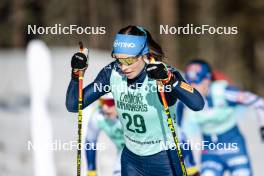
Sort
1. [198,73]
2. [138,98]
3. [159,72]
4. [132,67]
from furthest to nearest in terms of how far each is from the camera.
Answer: [198,73] → [138,98] → [132,67] → [159,72]

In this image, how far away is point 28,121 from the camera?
13.0 m

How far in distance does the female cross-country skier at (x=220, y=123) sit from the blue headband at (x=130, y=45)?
9.11ft

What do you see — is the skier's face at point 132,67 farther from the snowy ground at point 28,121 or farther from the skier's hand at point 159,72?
the snowy ground at point 28,121

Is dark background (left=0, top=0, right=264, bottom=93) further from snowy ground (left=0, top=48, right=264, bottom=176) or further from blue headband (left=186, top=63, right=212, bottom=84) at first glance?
blue headband (left=186, top=63, right=212, bottom=84)

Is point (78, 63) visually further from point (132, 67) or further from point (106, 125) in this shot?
point (106, 125)

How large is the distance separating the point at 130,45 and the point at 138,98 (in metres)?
0.33

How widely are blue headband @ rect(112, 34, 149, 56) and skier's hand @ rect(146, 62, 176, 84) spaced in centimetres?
15

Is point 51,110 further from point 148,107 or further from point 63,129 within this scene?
point 148,107

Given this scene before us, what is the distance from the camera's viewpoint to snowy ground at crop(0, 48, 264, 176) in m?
9.60

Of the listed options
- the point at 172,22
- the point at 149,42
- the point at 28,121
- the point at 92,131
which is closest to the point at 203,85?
the point at 92,131

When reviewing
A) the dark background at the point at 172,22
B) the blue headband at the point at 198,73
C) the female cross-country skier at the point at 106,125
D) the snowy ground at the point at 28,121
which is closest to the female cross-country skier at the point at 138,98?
the female cross-country skier at the point at 106,125

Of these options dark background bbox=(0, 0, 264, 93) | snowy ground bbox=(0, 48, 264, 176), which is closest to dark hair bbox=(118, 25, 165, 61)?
snowy ground bbox=(0, 48, 264, 176)

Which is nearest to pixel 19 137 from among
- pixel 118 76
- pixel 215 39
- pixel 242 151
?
pixel 242 151

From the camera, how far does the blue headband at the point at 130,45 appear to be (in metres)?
4.70
